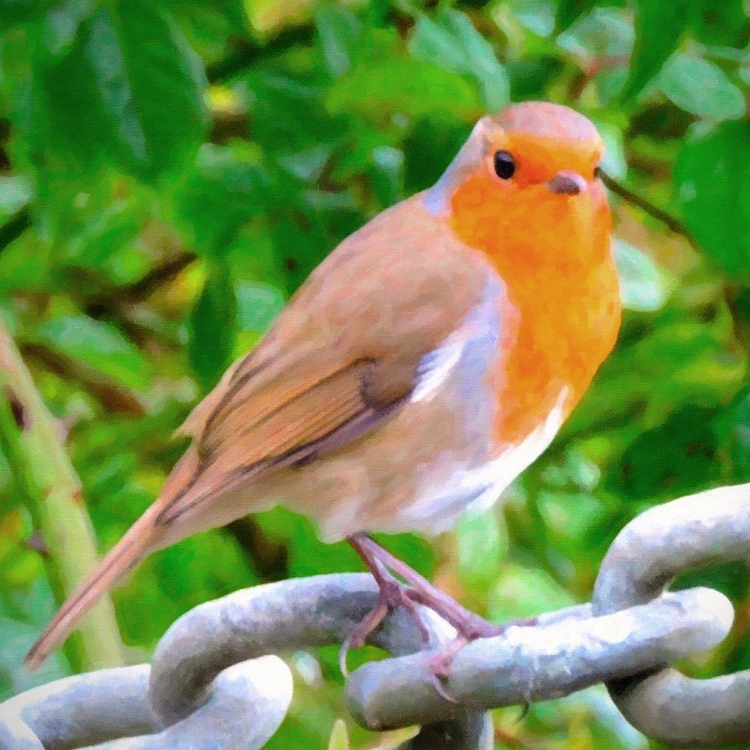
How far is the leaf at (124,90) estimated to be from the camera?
500mm

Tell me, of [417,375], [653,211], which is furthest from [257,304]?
[653,211]

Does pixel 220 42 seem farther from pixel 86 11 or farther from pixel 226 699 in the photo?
pixel 226 699

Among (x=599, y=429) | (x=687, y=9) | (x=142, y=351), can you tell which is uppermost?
(x=687, y=9)

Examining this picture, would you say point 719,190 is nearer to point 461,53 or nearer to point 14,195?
point 461,53

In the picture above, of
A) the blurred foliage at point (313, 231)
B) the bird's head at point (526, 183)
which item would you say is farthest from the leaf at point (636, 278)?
the bird's head at point (526, 183)

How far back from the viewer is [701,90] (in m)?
0.58

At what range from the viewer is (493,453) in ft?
1.82

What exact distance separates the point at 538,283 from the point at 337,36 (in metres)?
0.19

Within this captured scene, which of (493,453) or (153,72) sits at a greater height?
(153,72)

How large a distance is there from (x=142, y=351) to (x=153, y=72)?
0.27 m

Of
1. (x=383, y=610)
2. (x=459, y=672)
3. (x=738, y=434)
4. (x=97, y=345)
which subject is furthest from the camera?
(x=97, y=345)

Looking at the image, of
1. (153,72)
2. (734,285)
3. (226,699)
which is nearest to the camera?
(226,699)

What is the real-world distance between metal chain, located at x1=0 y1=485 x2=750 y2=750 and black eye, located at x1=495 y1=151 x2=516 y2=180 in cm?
22

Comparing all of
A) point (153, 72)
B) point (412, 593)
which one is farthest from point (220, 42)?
point (412, 593)
